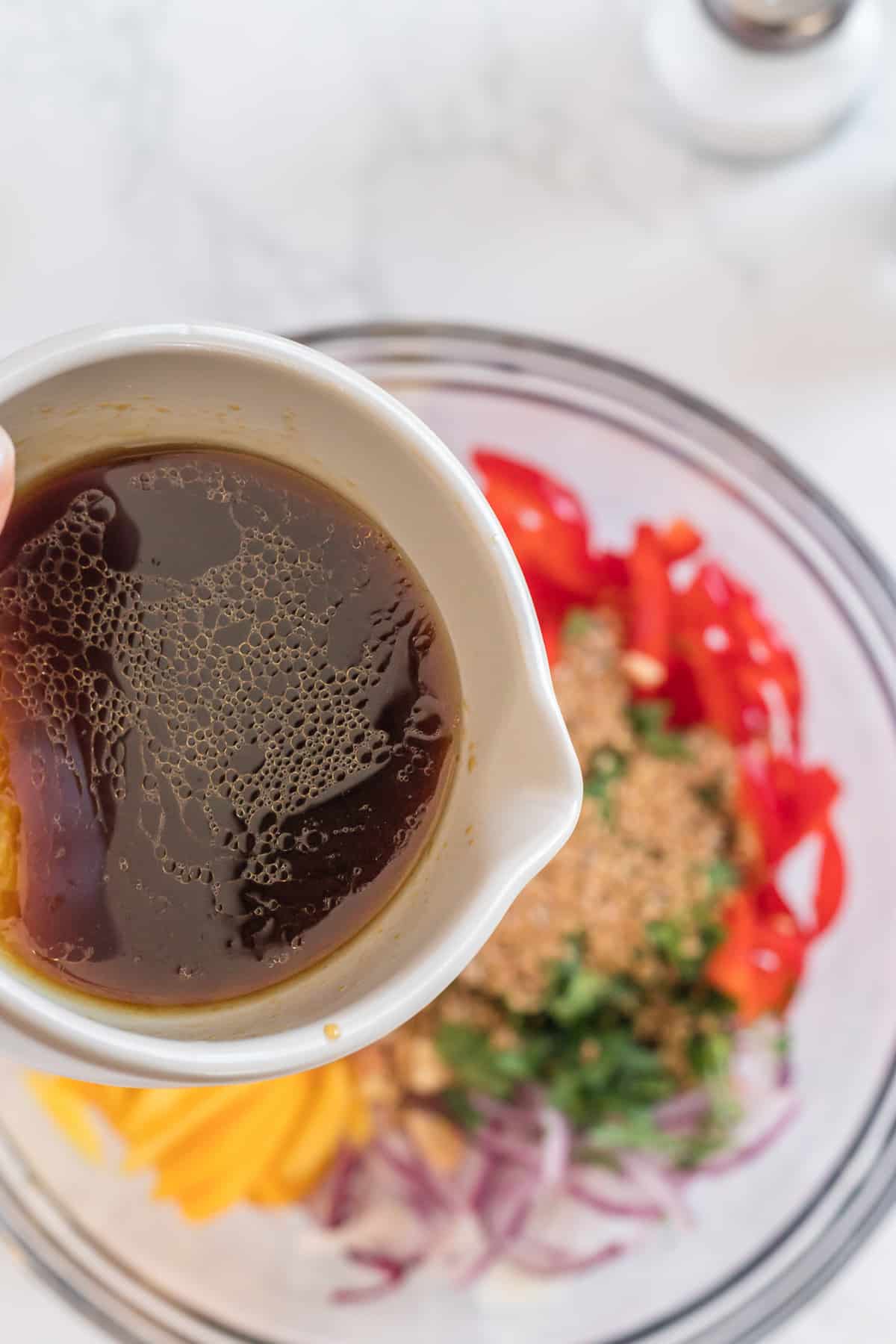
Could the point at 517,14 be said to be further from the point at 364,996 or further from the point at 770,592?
the point at 364,996

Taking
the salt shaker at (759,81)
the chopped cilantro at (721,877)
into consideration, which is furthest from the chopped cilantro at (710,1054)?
the salt shaker at (759,81)

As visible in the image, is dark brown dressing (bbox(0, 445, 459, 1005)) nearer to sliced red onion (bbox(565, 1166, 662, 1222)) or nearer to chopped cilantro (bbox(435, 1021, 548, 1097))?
chopped cilantro (bbox(435, 1021, 548, 1097))

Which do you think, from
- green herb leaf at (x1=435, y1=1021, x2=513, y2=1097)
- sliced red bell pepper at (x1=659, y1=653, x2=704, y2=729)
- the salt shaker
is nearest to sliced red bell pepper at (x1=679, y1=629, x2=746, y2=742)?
sliced red bell pepper at (x1=659, y1=653, x2=704, y2=729)

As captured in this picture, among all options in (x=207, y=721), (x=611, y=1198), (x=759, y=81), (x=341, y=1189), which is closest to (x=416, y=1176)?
(x=341, y=1189)

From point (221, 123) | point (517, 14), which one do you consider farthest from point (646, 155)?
point (221, 123)

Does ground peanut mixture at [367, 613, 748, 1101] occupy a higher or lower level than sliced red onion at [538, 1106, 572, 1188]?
higher

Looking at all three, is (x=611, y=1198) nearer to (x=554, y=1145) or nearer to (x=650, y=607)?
(x=554, y=1145)

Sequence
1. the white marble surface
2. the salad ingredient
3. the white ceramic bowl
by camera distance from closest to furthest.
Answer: the white ceramic bowl
the salad ingredient
the white marble surface

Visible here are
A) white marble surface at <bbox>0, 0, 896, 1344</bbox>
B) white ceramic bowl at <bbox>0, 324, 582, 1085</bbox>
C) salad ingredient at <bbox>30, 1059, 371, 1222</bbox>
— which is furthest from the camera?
white marble surface at <bbox>0, 0, 896, 1344</bbox>
